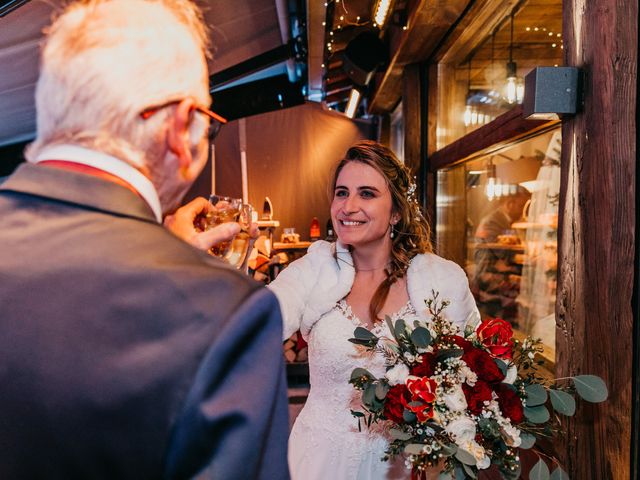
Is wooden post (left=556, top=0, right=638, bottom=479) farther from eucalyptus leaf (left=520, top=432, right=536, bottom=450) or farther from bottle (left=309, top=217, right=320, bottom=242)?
bottle (left=309, top=217, right=320, bottom=242)

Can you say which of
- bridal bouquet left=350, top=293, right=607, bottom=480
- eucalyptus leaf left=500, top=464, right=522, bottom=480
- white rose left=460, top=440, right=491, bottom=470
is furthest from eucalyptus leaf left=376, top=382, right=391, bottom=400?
eucalyptus leaf left=500, top=464, right=522, bottom=480

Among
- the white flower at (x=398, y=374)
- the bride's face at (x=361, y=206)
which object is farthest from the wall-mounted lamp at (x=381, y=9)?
the white flower at (x=398, y=374)

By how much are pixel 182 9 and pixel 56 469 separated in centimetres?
68

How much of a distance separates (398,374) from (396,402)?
0.07 metres

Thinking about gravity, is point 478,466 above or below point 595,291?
below

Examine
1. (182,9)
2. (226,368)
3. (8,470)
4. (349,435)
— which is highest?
(182,9)

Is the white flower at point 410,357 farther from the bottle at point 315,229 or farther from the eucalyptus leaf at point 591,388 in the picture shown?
the bottle at point 315,229

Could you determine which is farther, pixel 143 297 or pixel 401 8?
pixel 401 8

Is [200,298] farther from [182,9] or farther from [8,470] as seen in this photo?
[182,9]

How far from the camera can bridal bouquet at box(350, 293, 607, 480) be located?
3.87 ft

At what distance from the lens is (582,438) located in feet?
4.87

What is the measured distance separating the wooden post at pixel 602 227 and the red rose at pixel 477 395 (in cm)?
41

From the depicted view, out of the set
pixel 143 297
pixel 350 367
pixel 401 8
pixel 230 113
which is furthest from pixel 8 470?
pixel 230 113

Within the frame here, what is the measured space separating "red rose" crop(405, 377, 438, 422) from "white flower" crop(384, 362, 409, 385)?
0.05 metres
